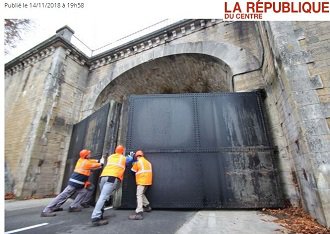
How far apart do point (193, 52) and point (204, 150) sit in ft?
14.2

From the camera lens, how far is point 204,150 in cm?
481

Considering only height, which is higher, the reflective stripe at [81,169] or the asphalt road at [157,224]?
the reflective stripe at [81,169]

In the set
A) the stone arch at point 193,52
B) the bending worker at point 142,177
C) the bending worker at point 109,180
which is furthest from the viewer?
the stone arch at point 193,52

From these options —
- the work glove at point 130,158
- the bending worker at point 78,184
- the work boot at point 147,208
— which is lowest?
the work boot at point 147,208

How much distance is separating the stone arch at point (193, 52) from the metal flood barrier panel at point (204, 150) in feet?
5.02

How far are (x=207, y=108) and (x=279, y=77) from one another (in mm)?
1907

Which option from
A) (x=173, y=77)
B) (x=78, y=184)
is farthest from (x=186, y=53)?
(x=78, y=184)

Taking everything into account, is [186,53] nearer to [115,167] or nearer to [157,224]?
[115,167]

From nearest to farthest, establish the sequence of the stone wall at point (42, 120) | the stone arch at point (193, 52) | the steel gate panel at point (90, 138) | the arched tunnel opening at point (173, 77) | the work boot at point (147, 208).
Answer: the work boot at point (147, 208), the steel gate panel at point (90, 138), the stone arch at point (193, 52), the stone wall at point (42, 120), the arched tunnel opening at point (173, 77)

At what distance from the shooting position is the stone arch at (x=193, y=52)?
6.22 meters

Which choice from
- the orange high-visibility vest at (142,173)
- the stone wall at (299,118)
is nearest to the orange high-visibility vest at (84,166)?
the orange high-visibility vest at (142,173)

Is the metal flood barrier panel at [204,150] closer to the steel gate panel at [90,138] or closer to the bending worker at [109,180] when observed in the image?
the bending worker at [109,180]

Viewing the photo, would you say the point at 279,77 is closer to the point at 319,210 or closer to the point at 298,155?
the point at 298,155

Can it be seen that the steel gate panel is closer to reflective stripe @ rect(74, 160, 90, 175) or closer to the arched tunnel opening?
reflective stripe @ rect(74, 160, 90, 175)
